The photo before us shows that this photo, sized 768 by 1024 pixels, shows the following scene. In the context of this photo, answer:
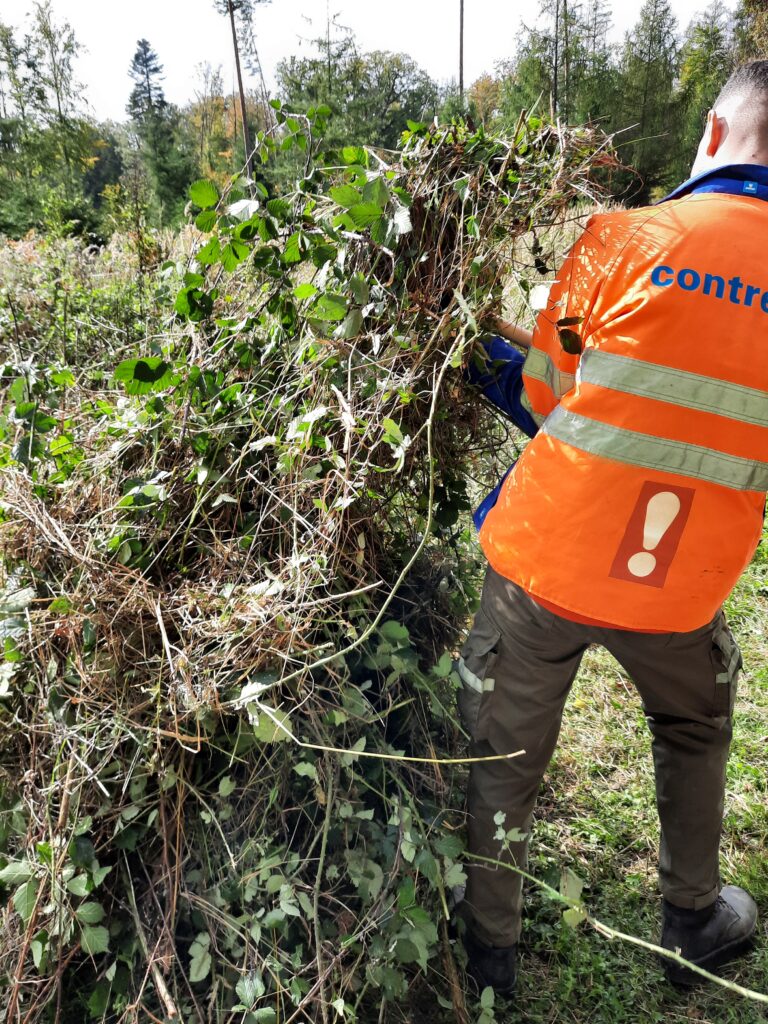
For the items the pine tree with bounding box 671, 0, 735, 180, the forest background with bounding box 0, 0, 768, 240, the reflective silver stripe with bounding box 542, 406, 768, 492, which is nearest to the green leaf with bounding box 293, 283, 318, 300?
the reflective silver stripe with bounding box 542, 406, 768, 492

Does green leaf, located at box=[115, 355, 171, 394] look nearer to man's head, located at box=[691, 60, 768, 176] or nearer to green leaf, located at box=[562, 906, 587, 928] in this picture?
man's head, located at box=[691, 60, 768, 176]

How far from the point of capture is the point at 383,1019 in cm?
170

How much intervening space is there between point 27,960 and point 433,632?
3.88ft

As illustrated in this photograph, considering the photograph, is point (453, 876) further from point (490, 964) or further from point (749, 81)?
point (749, 81)

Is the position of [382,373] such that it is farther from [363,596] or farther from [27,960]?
[27,960]

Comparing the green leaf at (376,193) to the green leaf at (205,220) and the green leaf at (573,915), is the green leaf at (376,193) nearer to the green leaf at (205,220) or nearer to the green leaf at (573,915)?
the green leaf at (205,220)

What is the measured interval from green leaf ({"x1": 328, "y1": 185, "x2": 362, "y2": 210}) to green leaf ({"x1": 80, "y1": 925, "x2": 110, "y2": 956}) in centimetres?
164

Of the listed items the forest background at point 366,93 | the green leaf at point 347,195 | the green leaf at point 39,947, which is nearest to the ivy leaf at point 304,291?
the green leaf at point 347,195

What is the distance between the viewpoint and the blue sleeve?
5.95ft

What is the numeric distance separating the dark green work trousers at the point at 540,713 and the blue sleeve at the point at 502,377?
418 mm

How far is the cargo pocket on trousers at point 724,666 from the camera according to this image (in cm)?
182

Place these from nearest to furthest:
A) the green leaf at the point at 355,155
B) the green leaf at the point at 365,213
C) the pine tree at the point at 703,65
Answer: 1. the green leaf at the point at 365,213
2. the green leaf at the point at 355,155
3. the pine tree at the point at 703,65

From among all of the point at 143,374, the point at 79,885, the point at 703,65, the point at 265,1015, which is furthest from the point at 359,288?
the point at 703,65

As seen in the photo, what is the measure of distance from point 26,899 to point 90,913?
0.14 meters
